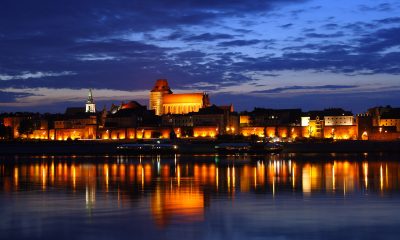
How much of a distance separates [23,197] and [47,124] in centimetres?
12544

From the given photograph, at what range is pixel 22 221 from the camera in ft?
53.8

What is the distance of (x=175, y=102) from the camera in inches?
5709

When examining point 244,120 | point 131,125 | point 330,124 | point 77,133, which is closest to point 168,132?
point 131,125

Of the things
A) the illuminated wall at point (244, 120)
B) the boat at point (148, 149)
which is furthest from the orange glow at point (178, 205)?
the illuminated wall at point (244, 120)

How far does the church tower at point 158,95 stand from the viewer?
492 ft

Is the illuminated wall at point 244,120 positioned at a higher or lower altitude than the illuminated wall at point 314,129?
higher

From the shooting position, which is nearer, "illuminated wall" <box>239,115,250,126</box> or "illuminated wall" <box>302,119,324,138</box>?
"illuminated wall" <box>302,119,324,138</box>

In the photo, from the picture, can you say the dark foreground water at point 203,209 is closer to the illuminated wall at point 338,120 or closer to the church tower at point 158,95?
the illuminated wall at point 338,120

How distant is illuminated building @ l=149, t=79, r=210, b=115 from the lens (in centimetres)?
14312

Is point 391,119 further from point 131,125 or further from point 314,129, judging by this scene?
point 131,125

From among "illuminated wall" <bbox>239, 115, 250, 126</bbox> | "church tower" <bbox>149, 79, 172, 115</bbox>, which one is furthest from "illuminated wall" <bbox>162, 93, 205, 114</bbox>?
"illuminated wall" <bbox>239, 115, 250, 126</bbox>

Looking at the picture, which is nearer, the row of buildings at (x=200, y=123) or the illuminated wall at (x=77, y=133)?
the row of buildings at (x=200, y=123)

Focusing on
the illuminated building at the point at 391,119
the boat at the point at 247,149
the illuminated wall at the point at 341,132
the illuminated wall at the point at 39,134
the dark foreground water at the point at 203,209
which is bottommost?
the dark foreground water at the point at 203,209

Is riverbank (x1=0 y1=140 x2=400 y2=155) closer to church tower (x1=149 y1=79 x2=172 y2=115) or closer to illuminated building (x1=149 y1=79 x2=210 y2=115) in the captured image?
illuminated building (x1=149 y1=79 x2=210 y2=115)
